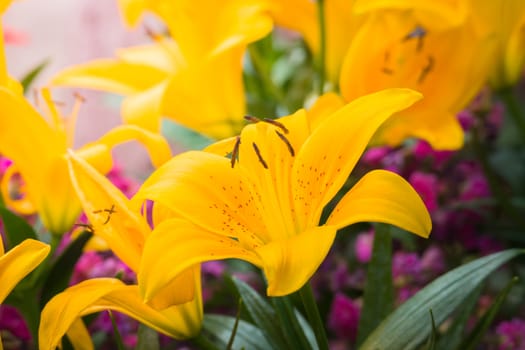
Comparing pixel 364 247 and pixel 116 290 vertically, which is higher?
pixel 116 290

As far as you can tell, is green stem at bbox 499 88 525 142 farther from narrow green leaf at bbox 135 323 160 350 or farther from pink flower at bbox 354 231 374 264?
narrow green leaf at bbox 135 323 160 350

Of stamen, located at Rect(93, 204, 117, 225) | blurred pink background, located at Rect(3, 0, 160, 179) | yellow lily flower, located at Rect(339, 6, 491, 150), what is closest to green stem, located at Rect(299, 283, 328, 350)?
stamen, located at Rect(93, 204, 117, 225)

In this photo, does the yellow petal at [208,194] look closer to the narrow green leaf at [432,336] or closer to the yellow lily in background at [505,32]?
the narrow green leaf at [432,336]

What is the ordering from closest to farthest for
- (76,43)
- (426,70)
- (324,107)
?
(324,107)
(426,70)
(76,43)

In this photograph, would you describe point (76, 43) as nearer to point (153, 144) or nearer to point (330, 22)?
point (330, 22)

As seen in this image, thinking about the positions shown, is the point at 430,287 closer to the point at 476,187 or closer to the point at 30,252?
the point at 30,252

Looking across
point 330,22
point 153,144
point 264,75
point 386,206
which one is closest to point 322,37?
point 330,22

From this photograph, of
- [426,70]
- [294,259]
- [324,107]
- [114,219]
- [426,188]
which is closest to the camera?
[294,259]

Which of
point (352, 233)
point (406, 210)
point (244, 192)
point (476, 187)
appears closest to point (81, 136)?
point (352, 233)
